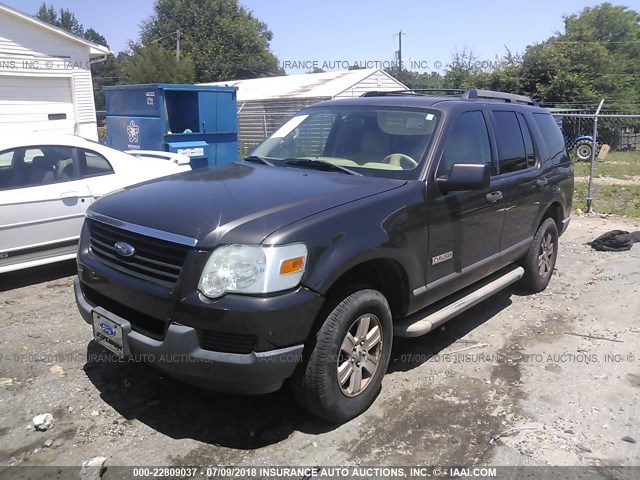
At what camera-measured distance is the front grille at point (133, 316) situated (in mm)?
3049

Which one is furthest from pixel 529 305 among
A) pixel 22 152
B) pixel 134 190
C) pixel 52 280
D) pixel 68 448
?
pixel 22 152

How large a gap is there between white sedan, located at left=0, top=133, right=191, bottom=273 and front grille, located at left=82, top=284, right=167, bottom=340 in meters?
2.37

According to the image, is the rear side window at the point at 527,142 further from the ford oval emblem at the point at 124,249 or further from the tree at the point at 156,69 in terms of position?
the tree at the point at 156,69

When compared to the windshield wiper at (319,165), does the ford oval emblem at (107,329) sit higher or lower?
lower

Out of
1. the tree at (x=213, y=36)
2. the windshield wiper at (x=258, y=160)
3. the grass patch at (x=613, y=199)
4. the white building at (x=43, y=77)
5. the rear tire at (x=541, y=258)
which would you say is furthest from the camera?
the tree at (x=213, y=36)

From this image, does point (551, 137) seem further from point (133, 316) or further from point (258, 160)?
point (133, 316)

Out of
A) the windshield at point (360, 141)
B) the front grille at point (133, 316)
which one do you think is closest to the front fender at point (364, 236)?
the windshield at point (360, 141)

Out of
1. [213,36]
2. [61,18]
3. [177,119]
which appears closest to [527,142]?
[177,119]

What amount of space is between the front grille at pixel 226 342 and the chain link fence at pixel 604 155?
8438 millimetres

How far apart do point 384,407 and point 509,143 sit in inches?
106

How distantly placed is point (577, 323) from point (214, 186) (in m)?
3.68

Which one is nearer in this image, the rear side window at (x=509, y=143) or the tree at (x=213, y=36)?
the rear side window at (x=509, y=143)

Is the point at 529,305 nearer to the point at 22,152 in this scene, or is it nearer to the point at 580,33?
the point at 22,152

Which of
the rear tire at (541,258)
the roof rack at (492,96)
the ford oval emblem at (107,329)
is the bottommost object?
the rear tire at (541,258)
